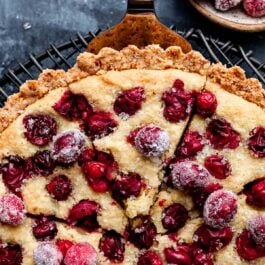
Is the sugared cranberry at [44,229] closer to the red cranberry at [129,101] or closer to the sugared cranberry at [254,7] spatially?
the red cranberry at [129,101]

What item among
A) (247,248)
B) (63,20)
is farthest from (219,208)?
(63,20)

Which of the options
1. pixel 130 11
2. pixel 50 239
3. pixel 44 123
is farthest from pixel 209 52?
pixel 50 239

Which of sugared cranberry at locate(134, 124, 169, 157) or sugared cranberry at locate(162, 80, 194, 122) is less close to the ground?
sugared cranberry at locate(162, 80, 194, 122)

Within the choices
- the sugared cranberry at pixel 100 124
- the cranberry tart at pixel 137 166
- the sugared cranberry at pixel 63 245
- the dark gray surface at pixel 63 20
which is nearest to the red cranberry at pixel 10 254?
the cranberry tart at pixel 137 166

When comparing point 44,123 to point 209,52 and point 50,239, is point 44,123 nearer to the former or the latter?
point 50,239

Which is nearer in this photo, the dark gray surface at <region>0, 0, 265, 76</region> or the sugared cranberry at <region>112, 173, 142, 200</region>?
the sugared cranberry at <region>112, 173, 142, 200</region>

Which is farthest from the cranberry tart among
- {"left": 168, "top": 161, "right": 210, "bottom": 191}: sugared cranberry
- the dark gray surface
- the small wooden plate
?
the dark gray surface

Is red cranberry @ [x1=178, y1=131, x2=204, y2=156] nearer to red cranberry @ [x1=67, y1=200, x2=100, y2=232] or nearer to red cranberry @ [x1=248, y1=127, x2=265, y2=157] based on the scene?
red cranberry @ [x1=248, y1=127, x2=265, y2=157]
